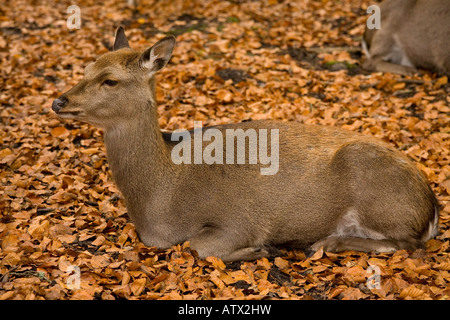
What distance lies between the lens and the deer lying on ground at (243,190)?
5062 mm

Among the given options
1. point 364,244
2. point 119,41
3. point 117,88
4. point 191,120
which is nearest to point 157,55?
point 117,88

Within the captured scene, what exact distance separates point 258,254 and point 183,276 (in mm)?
767

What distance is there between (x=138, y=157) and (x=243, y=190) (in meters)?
1.04

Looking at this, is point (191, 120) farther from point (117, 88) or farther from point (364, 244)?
point (364, 244)

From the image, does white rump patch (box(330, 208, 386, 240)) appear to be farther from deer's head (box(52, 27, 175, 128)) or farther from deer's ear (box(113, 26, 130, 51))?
deer's ear (box(113, 26, 130, 51))

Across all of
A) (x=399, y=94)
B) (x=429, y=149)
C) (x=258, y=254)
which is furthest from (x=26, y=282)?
(x=399, y=94)

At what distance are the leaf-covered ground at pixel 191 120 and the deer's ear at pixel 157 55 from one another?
5.38 ft

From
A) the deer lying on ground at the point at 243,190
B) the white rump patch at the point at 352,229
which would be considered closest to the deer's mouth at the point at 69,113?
the deer lying on ground at the point at 243,190

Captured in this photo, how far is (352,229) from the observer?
5.28m

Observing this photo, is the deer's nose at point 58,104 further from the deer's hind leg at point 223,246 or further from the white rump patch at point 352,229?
the white rump patch at point 352,229

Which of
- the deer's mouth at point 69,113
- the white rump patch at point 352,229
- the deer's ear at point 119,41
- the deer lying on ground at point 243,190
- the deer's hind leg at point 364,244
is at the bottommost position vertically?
the deer's hind leg at point 364,244

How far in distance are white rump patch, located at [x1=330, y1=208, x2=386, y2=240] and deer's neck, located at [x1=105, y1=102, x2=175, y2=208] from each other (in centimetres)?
171

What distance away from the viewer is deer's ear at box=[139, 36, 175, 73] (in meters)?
4.96

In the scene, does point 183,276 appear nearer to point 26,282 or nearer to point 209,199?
point 209,199
